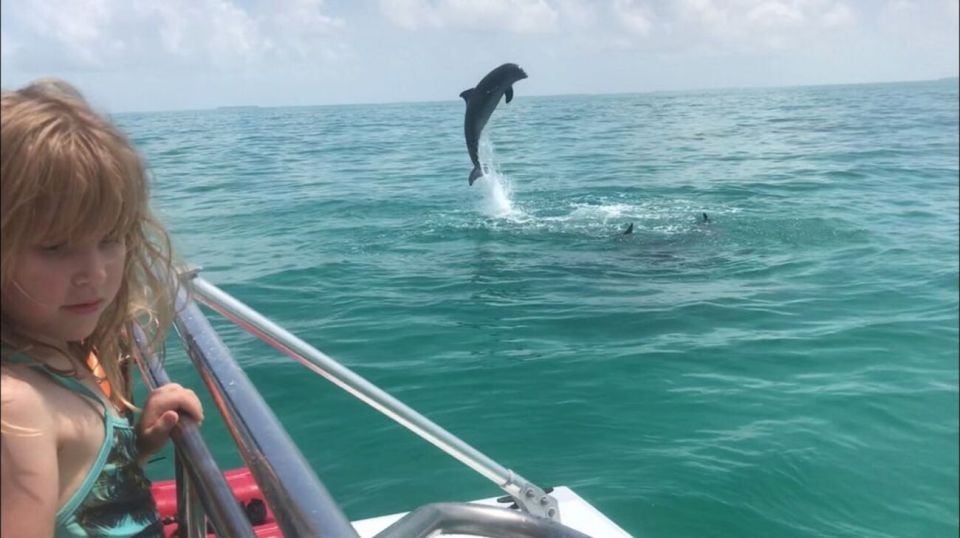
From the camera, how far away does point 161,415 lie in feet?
5.52

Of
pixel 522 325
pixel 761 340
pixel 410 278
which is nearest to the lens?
pixel 761 340

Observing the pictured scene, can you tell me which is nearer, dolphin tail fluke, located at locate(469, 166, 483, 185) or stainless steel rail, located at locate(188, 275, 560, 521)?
stainless steel rail, located at locate(188, 275, 560, 521)

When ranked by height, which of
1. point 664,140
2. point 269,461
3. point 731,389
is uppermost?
point 664,140

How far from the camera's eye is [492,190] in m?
16.2

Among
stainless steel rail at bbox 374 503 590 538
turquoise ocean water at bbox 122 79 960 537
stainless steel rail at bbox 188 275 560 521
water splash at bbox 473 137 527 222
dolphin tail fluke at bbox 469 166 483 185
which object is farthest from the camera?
water splash at bbox 473 137 527 222

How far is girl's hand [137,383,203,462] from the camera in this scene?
167cm

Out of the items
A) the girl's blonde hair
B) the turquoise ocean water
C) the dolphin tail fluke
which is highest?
the dolphin tail fluke

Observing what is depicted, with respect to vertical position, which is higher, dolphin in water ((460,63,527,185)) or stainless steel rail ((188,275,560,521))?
dolphin in water ((460,63,527,185))

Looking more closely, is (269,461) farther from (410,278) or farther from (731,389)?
(410,278)

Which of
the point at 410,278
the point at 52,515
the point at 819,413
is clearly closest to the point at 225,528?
the point at 52,515

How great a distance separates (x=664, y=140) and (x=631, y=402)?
82.1ft

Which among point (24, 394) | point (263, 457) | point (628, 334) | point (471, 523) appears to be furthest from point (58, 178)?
point (628, 334)

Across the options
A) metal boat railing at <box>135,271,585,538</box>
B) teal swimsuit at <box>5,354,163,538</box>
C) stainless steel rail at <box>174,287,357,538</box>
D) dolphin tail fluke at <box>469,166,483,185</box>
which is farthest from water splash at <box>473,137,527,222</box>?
teal swimsuit at <box>5,354,163,538</box>

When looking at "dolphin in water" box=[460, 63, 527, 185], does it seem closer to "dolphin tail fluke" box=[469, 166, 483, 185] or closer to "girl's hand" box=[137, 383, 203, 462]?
"dolphin tail fluke" box=[469, 166, 483, 185]
